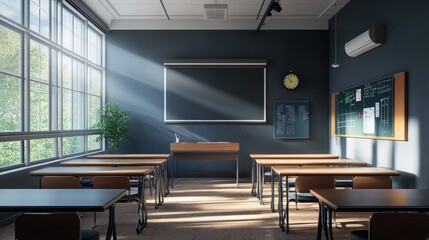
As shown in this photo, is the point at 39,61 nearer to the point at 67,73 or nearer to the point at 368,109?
the point at 67,73

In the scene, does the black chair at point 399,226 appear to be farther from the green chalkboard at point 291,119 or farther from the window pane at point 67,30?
the green chalkboard at point 291,119

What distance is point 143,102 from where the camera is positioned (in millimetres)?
8789

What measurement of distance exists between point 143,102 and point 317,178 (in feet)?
18.1

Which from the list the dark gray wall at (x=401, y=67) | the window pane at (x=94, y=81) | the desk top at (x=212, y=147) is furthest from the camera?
the window pane at (x=94, y=81)

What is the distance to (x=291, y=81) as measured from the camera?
8.75 m

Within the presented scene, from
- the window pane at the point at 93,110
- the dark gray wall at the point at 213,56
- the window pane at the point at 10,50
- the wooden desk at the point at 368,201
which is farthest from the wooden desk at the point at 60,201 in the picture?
the dark gray wall at the point at 213,56

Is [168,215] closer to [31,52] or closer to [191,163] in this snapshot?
[31,52]

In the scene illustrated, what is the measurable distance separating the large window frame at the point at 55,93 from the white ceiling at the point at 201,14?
562 mm

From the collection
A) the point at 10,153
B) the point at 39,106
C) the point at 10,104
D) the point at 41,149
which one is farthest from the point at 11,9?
the point at 41,149

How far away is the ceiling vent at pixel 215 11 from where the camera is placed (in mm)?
7160

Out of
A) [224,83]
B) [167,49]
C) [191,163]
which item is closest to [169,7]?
[167,49]

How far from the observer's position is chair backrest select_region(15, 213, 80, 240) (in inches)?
89.7

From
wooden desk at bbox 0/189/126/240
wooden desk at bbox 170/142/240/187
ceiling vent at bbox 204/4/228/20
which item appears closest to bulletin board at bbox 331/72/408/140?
wooden desk at bbox 170/142/240/187

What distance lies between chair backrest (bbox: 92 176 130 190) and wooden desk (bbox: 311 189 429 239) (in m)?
1.90
